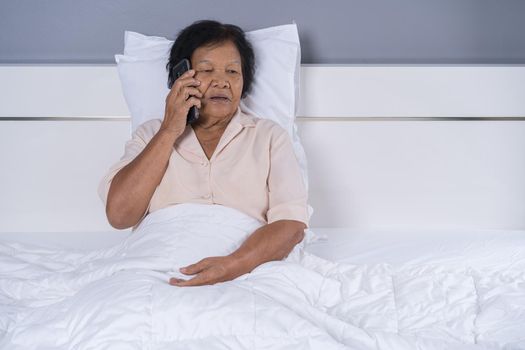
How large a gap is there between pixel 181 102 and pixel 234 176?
225 mm

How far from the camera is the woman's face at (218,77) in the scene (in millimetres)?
1864

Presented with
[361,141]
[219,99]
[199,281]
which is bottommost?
[199,281]

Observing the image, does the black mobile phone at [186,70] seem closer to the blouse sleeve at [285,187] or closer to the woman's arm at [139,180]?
the woman's arm at [139,180]

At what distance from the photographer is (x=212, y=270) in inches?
61.8

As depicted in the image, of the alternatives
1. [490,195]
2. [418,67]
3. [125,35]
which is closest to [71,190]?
[125,35]

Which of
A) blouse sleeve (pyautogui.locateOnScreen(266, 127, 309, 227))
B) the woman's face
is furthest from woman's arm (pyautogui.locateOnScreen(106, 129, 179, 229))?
blouse sleeve (pyautogui.locateOnScreen(266, 127, 309, 227))

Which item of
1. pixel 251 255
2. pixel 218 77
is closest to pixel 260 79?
pixel 218 77

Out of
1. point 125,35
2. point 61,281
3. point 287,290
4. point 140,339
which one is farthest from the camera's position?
point 125,35

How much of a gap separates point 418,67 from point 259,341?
1.27 m

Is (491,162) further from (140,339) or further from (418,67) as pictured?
(140,339)

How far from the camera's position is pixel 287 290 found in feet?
4.91

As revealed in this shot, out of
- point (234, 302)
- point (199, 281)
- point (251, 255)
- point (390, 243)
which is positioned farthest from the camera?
point (390, 243)

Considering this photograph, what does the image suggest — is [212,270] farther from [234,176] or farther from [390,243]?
[390,243]

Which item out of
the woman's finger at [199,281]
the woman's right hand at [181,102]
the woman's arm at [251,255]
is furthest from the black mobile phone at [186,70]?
the woman's finger at [199,281]
